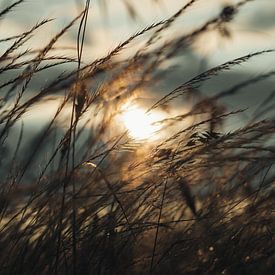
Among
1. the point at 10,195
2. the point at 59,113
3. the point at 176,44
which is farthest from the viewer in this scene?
A: the point at 176,44

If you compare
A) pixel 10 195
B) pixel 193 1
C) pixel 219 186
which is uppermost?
pixel 193 1

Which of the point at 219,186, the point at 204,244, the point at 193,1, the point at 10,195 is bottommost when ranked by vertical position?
the point at 204,244

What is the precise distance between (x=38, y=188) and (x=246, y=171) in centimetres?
88

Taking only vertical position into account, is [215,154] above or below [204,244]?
above

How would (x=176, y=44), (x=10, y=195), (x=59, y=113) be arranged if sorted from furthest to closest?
1. (x=176, y=44)
2. (x=59, y=113)
3. (x=10, y=195)

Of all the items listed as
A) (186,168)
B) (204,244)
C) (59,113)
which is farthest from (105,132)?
(204,244)

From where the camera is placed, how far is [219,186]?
2.78 m

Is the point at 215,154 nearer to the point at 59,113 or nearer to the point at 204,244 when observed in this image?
the point at 204,244

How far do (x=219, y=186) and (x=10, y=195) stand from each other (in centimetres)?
90

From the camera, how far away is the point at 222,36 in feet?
8.75

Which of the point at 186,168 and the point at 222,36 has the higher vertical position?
the point at 222,36

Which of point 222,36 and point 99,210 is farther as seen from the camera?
point 222,36

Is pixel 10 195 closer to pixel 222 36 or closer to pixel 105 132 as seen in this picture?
pixel 105 132

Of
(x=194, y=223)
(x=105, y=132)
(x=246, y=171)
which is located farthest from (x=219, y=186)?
(x=105, y=132)
